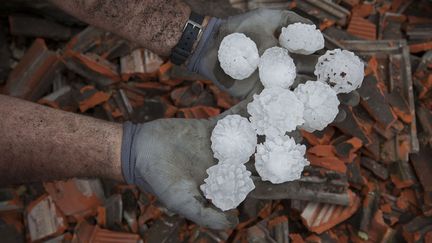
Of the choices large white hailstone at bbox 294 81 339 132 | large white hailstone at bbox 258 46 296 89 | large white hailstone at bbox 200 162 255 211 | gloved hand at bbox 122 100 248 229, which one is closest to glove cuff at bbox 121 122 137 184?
gloved hand at bbox 122 100 248 229

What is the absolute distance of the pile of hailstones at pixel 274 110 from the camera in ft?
7.87

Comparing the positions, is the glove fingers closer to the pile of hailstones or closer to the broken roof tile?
the pile of hailstones

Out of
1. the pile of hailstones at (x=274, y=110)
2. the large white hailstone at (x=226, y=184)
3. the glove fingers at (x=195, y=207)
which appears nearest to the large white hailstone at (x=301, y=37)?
the pile of hailstones at (x=274, y=110)

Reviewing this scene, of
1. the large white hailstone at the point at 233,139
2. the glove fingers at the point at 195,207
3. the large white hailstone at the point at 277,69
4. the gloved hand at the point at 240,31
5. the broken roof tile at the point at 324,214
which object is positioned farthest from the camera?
the broken roof tile at the point at 324,214

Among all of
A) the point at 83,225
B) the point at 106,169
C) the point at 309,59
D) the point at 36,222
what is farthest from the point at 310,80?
the point at 36,222

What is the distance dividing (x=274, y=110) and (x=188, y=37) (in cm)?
85

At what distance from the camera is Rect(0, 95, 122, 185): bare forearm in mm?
2523

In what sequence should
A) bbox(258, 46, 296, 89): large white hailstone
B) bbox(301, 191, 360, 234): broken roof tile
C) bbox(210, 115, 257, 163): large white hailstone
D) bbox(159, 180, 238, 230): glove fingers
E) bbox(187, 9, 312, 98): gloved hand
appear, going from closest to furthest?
1. bbox(159, 180, 238, 230): glove fingers
2. bbox(210, 115, 257, 163): large white hailstone
3. bbox(258, 46, 296, 89): large white hailstone
4. bbox(187, 9, 312, 98): gloved hand
5. bbox(301, 191, 360, 234): broken roof tile

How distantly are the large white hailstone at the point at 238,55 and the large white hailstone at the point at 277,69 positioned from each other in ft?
0.24

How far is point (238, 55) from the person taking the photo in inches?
104

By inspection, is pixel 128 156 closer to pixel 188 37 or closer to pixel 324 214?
pixel 188 37

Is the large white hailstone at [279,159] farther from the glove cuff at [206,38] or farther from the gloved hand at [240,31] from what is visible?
the glove cuff at [206,38]

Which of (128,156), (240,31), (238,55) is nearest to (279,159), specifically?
(238,55)

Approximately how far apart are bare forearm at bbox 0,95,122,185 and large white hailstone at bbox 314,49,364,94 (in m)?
1.26
